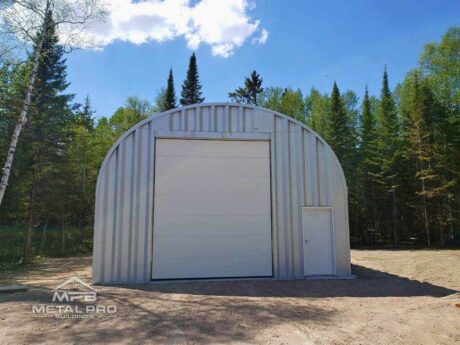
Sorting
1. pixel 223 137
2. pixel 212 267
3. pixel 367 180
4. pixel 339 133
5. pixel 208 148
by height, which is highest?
pixel 339 133

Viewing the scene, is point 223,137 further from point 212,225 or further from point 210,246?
point 210,246

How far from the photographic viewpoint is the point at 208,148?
9.75 meters

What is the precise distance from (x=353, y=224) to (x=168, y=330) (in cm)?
2398

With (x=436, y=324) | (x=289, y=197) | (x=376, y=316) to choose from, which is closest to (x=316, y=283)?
(x=289, y=197)

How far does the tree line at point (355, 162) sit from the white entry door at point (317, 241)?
13401mm

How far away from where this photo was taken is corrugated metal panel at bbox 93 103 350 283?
28.8 feet

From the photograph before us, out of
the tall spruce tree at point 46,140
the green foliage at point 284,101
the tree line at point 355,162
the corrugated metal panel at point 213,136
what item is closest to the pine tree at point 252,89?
the green foliage at point 284,101

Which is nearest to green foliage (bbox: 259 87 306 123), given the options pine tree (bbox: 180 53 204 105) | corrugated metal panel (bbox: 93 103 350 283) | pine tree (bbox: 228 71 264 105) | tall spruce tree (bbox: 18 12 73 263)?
pine tree (bbox: 228 71 264 105)

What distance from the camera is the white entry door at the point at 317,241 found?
31.6 ft

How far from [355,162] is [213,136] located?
1950 centimetres

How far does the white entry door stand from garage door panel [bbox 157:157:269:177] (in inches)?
67.4

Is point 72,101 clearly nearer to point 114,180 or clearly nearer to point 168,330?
point 114,180

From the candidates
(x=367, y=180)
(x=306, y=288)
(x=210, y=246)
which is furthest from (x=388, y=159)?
(x=210, y=246)

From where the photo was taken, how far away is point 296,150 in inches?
391
